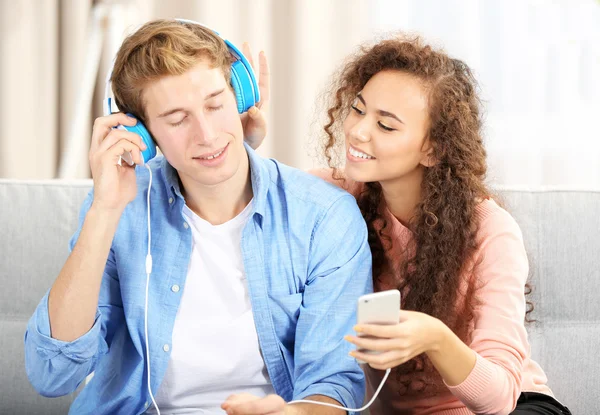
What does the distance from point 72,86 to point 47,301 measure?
1.57 m

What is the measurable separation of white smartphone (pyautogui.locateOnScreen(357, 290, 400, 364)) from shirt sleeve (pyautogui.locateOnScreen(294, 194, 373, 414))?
26 centimetres

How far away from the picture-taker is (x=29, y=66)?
9.27 ft

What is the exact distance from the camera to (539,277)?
1.89 meters

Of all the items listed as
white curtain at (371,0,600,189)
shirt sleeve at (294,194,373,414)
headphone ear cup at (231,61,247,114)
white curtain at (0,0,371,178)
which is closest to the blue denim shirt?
shirt sleeve at (294,194,373,414)

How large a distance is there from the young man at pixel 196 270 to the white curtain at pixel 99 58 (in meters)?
1.33

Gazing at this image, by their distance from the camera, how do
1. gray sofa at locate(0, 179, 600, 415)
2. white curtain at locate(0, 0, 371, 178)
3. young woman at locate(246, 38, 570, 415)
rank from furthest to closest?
white curtain at locate(0, 0, 371, 178) < gray sofa at locate(0, 179, 600, 415) < young woman at locate(246, 38, 570, 415)

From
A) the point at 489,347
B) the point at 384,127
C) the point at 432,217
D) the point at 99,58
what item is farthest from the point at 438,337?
the point at 99,58

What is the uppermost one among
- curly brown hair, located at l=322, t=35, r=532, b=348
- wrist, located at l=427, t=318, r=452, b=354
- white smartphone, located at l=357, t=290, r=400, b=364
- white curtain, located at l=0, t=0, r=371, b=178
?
white curtain, located at l=0, t=0, r=371, b=178

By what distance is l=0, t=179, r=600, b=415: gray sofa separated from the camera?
1861 millimetres

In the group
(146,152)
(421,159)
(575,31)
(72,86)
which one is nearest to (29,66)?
(72,86)

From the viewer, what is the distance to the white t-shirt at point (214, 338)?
1.51 m

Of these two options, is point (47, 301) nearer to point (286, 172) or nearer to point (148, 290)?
point (148, 290)

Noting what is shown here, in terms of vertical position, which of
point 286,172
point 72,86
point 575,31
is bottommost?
point 286,172

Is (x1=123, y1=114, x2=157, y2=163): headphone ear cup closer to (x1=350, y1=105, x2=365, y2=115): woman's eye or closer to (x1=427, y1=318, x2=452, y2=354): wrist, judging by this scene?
(x1=350, y1=105, x2=365, y2=115): woman's eye
